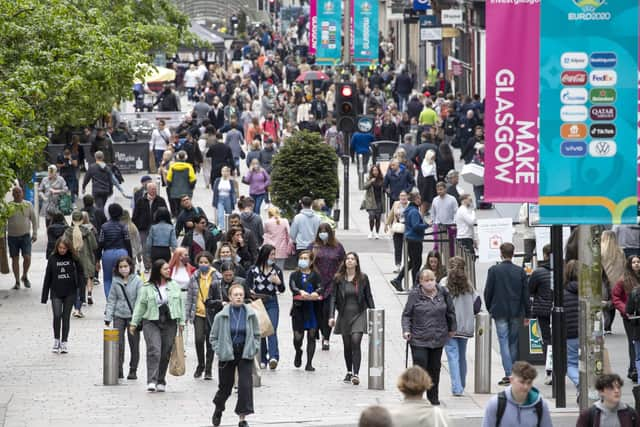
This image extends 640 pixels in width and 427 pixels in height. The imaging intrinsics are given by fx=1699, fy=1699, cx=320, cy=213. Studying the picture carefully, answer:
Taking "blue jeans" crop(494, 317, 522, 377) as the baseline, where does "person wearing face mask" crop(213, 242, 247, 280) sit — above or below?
above

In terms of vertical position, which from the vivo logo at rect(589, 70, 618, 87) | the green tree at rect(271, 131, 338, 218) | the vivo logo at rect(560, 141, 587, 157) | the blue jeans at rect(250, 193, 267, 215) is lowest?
the blue jeans at rect(250, 193, 267, 215)

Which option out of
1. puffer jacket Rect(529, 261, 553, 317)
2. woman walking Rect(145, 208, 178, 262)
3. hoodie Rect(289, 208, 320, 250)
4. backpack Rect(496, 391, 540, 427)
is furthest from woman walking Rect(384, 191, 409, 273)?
backpack Rect(496, 391, 540, 427)

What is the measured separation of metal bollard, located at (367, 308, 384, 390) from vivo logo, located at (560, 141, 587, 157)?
16.5ft

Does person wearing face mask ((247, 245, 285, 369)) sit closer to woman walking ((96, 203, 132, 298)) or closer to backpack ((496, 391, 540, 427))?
woman walking ((96, 203, 132, 298))

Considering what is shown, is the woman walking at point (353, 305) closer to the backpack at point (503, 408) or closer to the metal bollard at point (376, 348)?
the metal bollard at point (376, 348)

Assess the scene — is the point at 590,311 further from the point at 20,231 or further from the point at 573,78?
the point at 20,231

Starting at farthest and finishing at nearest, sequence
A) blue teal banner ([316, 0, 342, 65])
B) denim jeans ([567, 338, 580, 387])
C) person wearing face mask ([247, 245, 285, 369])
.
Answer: blue teal banner ([316, 0, 342, 65]) < person wearing face mask ([247, 245, 285, 369]) < denim jeans ([567, 338, 580, 387])

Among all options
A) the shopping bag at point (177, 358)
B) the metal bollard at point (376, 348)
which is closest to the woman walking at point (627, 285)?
the metal bollard at point (376, 348)

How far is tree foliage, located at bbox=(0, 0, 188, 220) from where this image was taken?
19.7 m

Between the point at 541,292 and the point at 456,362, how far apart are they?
1298 mm

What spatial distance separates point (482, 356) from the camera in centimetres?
1812

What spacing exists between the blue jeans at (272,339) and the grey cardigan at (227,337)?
9.14 ft

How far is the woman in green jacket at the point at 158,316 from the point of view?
57.8 feet

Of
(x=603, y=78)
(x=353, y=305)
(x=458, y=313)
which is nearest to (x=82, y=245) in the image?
(x=353, y=305)
